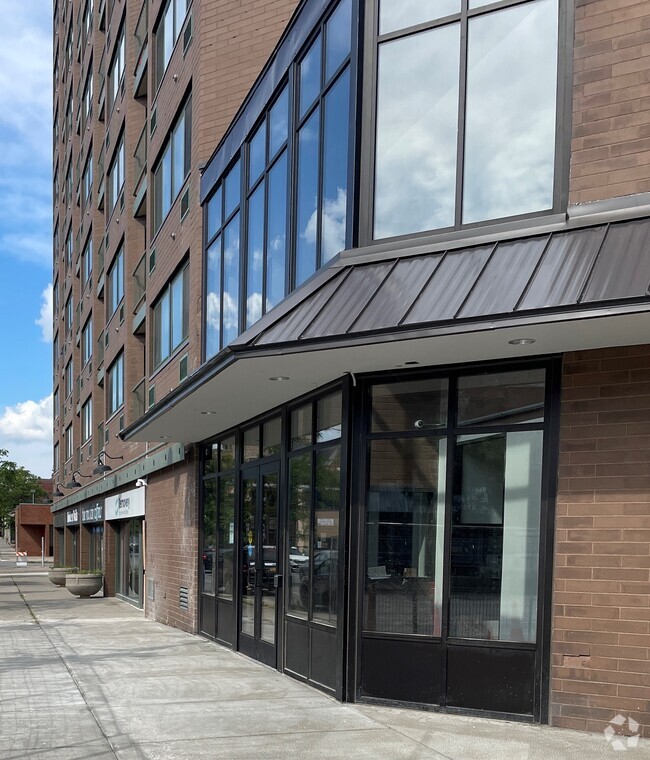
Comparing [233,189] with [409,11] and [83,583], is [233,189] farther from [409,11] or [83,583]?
[83,583]

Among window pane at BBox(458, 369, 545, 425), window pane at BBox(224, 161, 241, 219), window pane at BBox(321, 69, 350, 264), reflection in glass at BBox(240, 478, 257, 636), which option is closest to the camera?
window pane at BBox(458, 369, 545, 425)

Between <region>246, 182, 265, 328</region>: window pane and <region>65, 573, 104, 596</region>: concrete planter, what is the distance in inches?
676

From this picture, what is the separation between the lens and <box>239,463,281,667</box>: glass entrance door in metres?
12.5

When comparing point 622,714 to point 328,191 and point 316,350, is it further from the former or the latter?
point 328,191

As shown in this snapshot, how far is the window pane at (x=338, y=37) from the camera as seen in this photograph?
395 inches

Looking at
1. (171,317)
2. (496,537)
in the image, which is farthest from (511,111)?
(171,317)

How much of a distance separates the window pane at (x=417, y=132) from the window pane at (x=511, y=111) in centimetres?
22

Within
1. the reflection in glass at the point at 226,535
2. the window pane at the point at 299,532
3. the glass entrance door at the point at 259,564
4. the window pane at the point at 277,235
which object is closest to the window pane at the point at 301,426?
the window pane at the point at 299,532

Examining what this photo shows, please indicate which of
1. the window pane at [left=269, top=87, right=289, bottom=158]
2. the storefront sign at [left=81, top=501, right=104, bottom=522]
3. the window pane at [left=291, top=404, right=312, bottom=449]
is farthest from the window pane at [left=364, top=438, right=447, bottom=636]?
the storefront sign at [left=81, top=501, right=104, bottom=522]

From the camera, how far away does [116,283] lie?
100 feet

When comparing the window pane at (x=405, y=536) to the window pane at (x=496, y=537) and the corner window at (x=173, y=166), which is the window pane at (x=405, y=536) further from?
the corner window at (x=173, y=166)

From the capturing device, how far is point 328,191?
1040 cm

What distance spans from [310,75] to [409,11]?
1.94m

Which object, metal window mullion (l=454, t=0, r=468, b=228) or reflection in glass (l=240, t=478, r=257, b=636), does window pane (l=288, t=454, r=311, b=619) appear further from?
metal window mullion (l=454, t=0, r=468, b=228)
